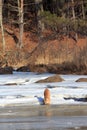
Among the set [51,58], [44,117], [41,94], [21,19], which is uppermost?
[21,19]

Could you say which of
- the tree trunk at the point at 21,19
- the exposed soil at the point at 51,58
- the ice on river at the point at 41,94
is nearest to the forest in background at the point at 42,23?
the tree trunk at the point at 21,19

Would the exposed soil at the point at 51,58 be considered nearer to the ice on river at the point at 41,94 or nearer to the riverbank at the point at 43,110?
the ice on river at the point at 41,94

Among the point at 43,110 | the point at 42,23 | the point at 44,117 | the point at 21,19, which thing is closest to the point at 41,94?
the point at 43,110

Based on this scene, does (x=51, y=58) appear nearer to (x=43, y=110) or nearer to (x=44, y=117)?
(x=43, y=110)

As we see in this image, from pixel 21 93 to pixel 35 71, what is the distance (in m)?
11.1

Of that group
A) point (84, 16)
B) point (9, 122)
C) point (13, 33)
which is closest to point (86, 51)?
point (9, 122)

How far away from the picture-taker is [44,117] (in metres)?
13.2

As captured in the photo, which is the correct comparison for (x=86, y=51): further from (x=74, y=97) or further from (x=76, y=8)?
(x=76, y=8)

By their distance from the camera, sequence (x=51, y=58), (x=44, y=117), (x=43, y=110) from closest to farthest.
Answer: (x=44, y=117)
(x=43, y=110)
(x=51, y=58)

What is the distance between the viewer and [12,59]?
34.7 metres

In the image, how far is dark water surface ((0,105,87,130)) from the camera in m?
11.5

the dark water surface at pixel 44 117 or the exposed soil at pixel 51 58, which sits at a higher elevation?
the dark water surface at pixel 44 117

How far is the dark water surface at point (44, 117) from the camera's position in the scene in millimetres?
11547

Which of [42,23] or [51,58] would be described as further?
[42,23]
